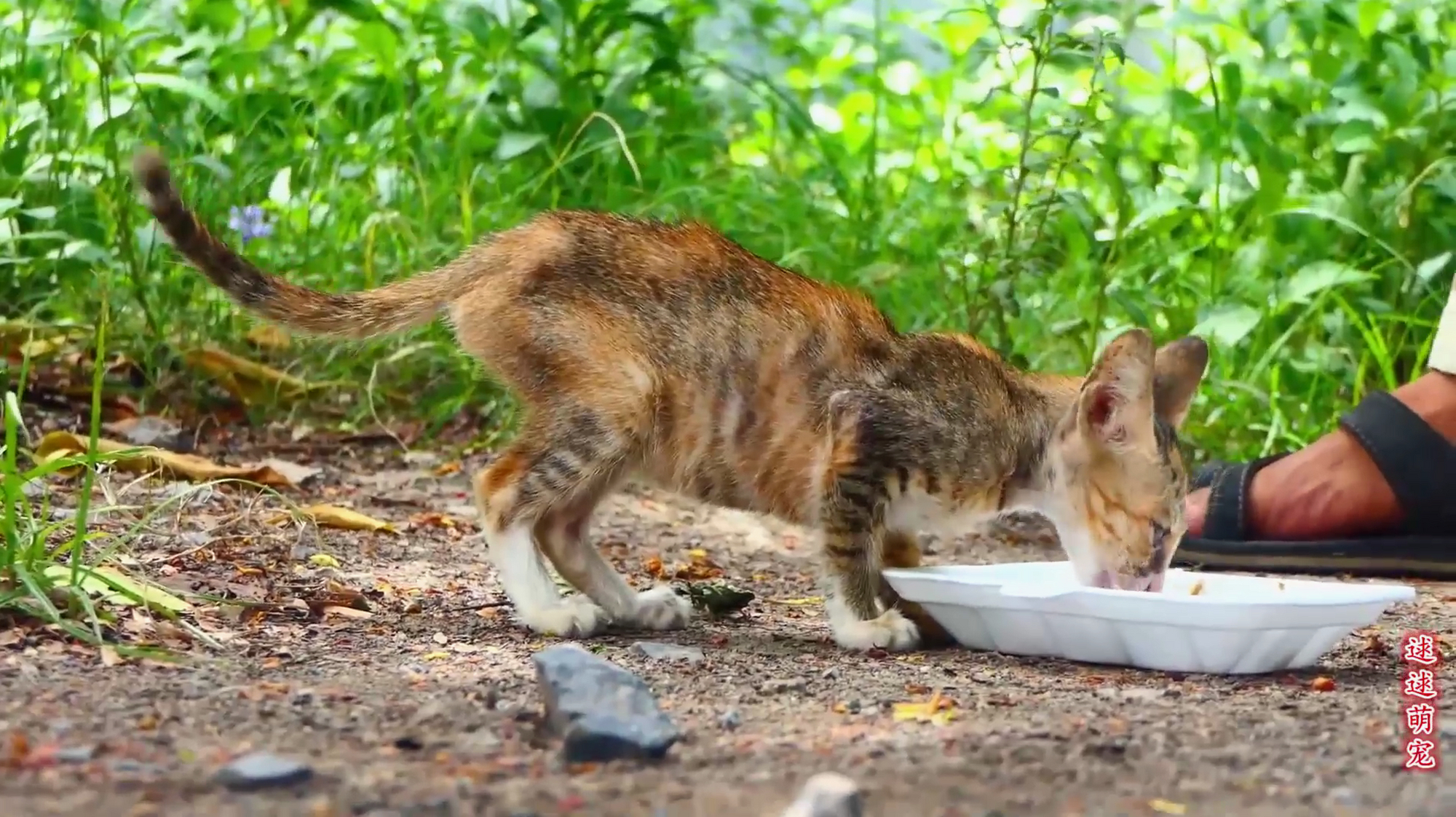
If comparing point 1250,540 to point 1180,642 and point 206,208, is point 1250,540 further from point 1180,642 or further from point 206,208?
point 206,208

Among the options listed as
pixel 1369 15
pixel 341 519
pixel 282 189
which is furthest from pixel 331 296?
pixel 1369 15

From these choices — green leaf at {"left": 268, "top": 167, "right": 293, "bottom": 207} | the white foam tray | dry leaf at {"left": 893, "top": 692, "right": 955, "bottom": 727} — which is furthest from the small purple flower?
dry leaf at {"left": 893, "top": 692, "right": 955, "bottom": 727}

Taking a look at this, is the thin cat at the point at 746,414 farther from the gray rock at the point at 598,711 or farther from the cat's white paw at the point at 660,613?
the gray rock at the point at 598,711

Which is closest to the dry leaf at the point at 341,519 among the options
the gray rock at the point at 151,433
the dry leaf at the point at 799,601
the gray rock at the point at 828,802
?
the gray rock at the point at 151,433

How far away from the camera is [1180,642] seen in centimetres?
276

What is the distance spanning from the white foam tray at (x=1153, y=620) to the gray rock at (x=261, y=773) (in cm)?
141

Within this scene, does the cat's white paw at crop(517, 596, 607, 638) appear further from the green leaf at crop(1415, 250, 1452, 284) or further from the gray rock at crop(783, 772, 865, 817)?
the green leaf at crop(1415, 250, 1452, 284)

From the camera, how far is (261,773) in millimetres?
1817

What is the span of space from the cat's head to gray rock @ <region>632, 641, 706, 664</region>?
870 mm

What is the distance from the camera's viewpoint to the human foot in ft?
13.7

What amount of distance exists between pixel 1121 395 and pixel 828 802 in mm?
1671

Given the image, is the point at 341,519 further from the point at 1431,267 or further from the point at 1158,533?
the point at 1431,267

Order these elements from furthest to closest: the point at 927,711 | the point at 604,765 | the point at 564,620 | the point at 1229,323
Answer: the point at 1229,323 → the point at 564,620 → the point at 927,711 → the point at 604,765

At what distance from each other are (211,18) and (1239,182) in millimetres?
3366
